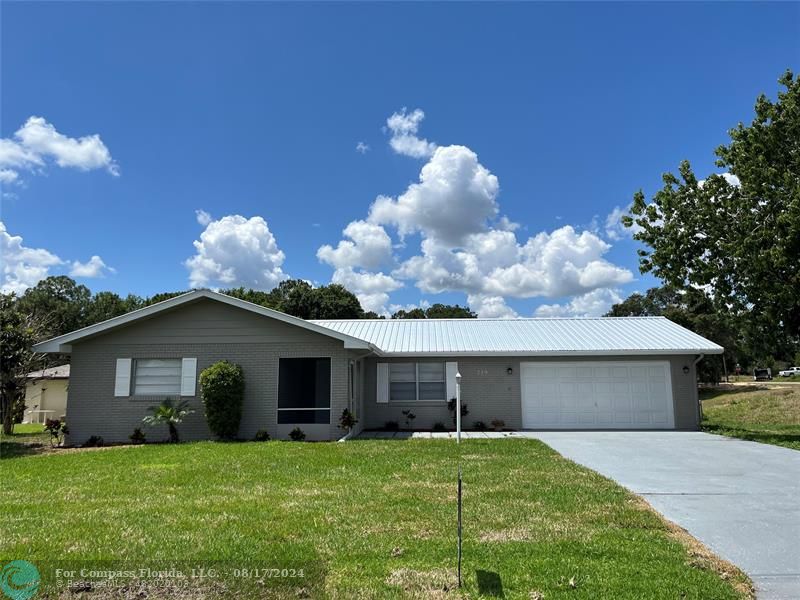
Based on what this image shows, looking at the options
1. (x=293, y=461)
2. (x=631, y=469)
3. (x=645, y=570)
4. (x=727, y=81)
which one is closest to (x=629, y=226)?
(x=727, y=81)

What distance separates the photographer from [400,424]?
1675 centimetres

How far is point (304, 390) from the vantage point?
597 inches

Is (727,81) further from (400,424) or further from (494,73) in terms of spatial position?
(400,424)

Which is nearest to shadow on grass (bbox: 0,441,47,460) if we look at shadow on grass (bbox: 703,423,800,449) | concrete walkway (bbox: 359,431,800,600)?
concrete walkway (bbox: 359,431,800,600)

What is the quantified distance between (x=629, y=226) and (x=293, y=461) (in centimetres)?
1220

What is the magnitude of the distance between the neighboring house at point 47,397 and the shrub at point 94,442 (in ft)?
46.1

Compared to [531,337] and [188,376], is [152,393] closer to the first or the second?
[188,376]

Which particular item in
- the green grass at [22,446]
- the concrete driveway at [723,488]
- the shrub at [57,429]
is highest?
the shrub at [57,429]

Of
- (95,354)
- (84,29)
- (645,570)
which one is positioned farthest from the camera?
(95,354)

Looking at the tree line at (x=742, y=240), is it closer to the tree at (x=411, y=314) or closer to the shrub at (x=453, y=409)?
the shrub at (x=453, y=409)

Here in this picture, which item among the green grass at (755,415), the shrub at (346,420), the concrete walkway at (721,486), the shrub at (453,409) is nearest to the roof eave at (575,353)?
the shrub at (453,409)

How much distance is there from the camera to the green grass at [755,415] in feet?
50.4

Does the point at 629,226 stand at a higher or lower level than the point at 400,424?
higher

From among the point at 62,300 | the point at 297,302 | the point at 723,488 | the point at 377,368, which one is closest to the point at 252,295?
the point at 297,302
